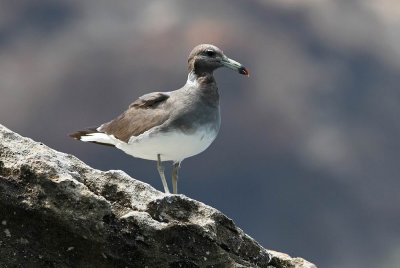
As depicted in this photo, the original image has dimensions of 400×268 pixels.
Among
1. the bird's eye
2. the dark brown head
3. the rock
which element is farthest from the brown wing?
the rock

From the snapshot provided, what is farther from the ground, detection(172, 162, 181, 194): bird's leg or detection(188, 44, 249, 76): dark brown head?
detection(188, 44, 249, 76): dark brown head

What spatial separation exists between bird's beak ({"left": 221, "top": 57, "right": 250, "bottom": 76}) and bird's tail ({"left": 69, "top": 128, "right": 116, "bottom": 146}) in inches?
87.9

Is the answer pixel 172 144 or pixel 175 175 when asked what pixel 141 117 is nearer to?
pixel 172 144

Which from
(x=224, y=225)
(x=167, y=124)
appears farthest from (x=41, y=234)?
(x=167, y=124)

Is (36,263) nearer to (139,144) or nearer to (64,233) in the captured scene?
(64,233)

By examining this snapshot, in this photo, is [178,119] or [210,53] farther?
[210,53]

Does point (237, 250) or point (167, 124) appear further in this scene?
point (167, 124)

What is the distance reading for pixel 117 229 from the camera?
257 inches

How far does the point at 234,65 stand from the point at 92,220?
18.7ft

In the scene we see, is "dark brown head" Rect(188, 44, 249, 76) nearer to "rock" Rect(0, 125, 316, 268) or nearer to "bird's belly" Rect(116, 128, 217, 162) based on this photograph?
"bird's belly" Rect(116, 128, 217, 162)

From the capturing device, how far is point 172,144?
11.0 meters

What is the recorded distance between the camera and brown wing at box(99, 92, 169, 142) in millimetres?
11289

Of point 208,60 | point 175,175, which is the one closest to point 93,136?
point 175,175

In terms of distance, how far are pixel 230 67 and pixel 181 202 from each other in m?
5.14
